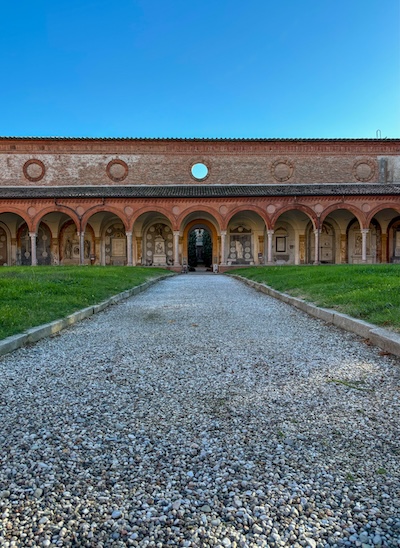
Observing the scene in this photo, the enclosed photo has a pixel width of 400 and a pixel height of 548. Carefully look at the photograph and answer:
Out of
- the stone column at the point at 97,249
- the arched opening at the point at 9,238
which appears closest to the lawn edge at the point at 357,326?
the stone column at the point at 97,249

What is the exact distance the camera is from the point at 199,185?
28.7 m

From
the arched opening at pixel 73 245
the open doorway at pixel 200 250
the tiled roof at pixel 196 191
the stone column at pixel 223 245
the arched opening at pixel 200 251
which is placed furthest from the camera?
the open doorway at pixel 200 250

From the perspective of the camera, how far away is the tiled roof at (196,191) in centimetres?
2564

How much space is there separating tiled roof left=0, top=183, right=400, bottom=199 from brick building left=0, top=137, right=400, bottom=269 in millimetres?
164

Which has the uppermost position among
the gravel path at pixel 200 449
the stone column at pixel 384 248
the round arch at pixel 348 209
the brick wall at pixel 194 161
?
the brick wall at pixel 194 161

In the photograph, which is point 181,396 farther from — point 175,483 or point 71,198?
point 71,198

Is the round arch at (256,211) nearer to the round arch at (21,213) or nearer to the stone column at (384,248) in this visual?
the stone column at (384,248)

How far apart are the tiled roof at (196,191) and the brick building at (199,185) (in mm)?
164

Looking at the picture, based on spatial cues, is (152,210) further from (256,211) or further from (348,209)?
(348,209)

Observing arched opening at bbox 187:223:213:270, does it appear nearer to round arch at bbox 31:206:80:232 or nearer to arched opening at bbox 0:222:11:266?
round arch at bbox 31:206:80:232

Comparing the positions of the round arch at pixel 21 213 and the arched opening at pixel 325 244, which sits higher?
the round arch at pixel 21 213

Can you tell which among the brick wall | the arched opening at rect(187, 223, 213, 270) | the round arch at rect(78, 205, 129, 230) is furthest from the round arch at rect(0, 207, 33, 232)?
the arched opening at rect(187, 223, 213, 270)

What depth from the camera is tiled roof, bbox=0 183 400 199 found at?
84.1 feet

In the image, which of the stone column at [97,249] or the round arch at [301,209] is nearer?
the round arch at [301,209]
